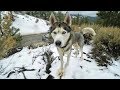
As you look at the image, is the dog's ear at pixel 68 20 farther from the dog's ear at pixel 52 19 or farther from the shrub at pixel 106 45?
the shrub at pixel 106 45

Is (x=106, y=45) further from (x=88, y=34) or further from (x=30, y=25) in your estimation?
(x=30, y=25)

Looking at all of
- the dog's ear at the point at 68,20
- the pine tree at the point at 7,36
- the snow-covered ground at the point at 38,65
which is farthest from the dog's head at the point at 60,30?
the pine tree at the point at 7,36

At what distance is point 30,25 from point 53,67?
55 cm

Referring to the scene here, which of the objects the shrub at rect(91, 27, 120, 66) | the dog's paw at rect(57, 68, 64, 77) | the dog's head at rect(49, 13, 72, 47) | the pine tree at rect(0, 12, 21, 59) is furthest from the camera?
the shrub at rect(91, 27, 120, 66)

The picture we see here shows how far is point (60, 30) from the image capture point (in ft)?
10.2

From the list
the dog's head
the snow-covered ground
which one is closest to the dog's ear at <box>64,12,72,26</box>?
the dog's head

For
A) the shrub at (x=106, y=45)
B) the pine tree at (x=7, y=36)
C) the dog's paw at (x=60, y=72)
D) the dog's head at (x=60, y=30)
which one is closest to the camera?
the dog's head at (x=60, y=30)

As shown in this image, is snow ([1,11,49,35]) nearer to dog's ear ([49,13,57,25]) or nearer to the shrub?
dog's ear ([49,13,57,25])

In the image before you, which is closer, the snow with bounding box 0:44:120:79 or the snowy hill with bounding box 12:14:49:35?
the snow with bounding box 0:44:120:79

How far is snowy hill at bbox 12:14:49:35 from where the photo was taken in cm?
355

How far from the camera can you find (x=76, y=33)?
3463 mm

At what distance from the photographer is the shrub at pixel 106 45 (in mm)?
3631
